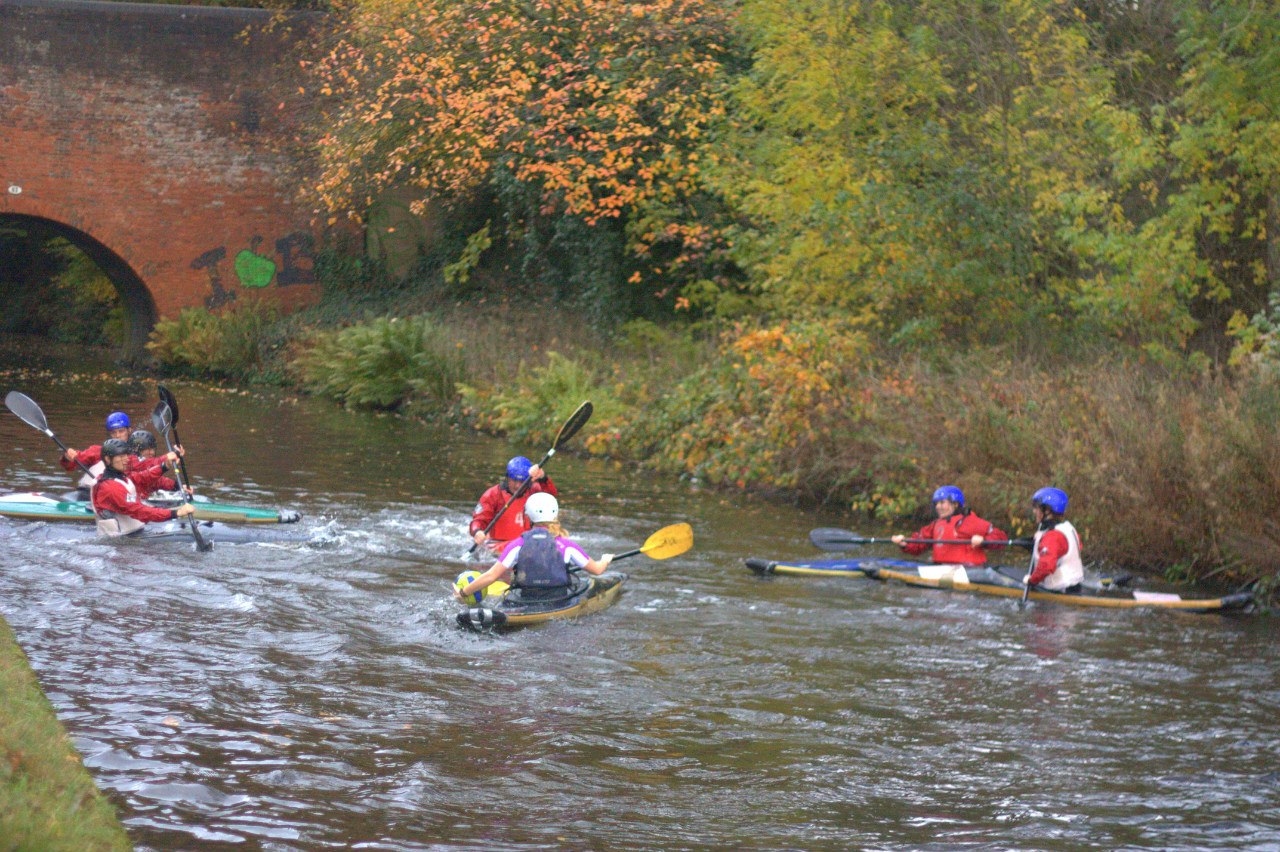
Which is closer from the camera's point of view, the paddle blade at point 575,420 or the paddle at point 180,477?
the paddle at point 180,477

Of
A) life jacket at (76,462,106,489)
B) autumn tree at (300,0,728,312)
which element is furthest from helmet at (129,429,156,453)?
autumn tree at (300,0,728,312)

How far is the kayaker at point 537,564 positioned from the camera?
10.6m

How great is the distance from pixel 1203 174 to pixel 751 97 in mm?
6241

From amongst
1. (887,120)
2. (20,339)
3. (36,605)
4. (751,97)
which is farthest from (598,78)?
(20,339)

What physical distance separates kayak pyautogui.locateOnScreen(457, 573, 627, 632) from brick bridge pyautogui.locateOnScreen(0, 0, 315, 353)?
21484 millimetres

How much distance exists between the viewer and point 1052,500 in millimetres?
11648

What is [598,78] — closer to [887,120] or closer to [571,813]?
[887,120]

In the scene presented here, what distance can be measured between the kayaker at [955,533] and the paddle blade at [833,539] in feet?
2.13

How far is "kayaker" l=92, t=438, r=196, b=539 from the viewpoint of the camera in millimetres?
12977

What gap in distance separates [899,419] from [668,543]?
4.04 metres

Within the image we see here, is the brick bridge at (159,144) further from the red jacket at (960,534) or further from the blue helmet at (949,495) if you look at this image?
the red jacket at (960,534)

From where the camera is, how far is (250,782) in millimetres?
6801

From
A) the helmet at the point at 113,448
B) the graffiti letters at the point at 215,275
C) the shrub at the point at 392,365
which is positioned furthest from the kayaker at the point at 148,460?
the graffiti letters at the point at 215,275

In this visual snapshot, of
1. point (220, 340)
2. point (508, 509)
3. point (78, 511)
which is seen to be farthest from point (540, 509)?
point (220, 340)
